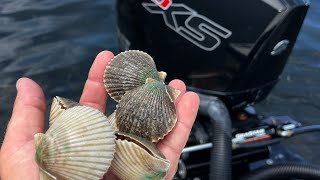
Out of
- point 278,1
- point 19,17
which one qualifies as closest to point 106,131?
point 278,1

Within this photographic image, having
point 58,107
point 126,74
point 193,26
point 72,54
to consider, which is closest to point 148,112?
point 126,74

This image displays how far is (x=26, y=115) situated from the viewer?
2.30 m

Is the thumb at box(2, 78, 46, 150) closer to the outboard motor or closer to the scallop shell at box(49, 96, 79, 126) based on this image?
the scallop shell at box(49, 96, 79, 126)

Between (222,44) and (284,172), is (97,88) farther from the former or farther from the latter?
(284,172)

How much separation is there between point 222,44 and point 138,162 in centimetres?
128

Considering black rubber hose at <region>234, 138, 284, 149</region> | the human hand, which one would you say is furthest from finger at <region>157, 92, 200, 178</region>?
black rubber hose at <region>234, 138, 284, 149</region>

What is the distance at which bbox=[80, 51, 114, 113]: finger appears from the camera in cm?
260

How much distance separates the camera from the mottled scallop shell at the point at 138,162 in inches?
76.6

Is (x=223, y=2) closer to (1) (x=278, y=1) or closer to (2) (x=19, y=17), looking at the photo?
(1) (x=278, y=1)

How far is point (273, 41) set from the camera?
2.85 metres

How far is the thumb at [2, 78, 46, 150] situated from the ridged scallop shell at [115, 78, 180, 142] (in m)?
0.44

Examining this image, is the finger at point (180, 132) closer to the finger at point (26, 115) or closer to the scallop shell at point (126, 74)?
the scallop shell at point (126, 74)

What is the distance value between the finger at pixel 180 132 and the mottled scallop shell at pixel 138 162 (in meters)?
0.22

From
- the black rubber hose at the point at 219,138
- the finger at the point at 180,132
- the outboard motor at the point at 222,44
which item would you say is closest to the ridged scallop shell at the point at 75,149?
the finger at the point at 180,132
